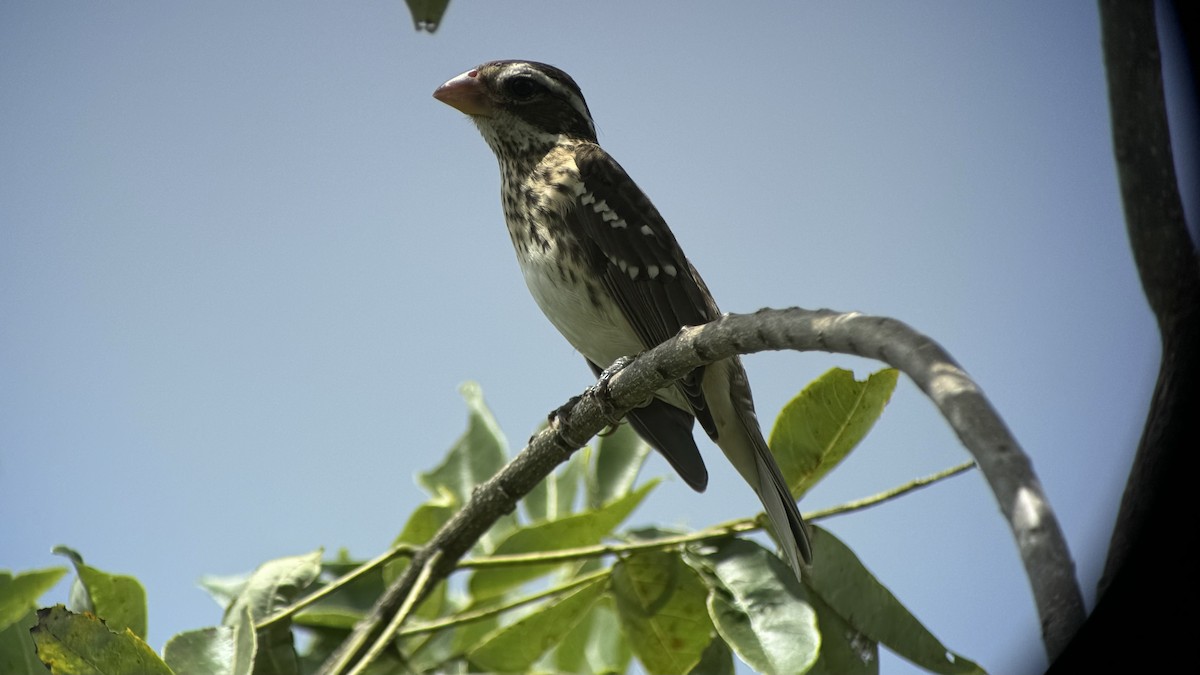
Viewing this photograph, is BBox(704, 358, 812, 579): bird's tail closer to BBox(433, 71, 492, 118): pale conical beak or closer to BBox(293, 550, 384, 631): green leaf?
BBox(293, 550, 384, 631): green leaf

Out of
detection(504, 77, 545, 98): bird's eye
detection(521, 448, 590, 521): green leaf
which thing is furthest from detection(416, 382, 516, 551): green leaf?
detection(504, 77, 545, 98): bird's eye

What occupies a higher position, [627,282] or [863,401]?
[627,282]

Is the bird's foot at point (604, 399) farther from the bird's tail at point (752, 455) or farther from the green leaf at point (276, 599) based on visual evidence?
the green leaf at point (276, 599)

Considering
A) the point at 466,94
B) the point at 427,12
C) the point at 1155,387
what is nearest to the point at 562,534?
the point at 427,12

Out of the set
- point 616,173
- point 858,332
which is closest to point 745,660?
point 858,332

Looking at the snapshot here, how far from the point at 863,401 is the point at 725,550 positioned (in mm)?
517

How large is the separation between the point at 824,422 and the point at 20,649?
1.86m

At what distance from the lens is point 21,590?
7.23 ft

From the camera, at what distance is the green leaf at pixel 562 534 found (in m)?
2.67

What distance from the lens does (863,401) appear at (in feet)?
7.71

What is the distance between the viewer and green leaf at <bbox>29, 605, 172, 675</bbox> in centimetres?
193

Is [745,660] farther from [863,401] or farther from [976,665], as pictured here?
[863,401]

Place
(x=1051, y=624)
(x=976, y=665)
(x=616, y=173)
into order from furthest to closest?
(x=616, y=173) < (x=976, y=665) < (x=1051, y=624)

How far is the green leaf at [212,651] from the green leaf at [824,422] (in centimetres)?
129
